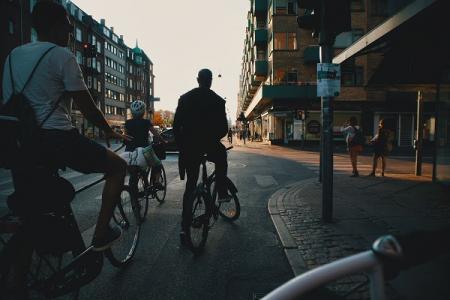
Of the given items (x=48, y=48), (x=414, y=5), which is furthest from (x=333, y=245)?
(x=414, y=5)

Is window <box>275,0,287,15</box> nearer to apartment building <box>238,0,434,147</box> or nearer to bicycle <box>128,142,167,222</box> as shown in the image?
apartment building <box>238,0,434,147</box>

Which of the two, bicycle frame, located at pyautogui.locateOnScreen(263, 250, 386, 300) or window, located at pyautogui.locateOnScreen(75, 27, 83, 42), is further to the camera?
window, located at pyautogui.locateOnScreen(75, 27, 83, 42)

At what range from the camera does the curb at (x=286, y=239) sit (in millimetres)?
3743

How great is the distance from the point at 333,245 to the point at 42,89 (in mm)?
3398

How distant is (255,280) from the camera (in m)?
3.46

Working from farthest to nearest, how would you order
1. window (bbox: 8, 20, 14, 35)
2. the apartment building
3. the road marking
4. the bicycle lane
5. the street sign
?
1. the apartment building
2. window (bbox: 8, 20, 14, 35)
3. the road marking
4. the street sign
5. the bicycle lane

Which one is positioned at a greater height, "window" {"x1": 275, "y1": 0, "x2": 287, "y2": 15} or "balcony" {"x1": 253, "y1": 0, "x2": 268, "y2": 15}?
"balcony" {"x1": 253, "y1": 0, "x2": 268, "y2": 15}

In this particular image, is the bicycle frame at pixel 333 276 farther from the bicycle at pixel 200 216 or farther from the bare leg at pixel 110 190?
the bicycle at pixel 200 216

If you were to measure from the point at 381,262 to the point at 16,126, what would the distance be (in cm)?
225

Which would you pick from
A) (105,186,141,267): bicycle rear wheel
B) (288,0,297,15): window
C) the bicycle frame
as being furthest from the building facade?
the bicycle frame

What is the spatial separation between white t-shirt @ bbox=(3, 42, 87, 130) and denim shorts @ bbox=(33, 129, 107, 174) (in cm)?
7

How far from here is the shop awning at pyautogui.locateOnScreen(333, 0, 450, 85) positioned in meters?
6.09

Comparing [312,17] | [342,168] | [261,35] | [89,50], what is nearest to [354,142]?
[342,168]

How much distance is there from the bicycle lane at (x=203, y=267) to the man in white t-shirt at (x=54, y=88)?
1.20 metres
